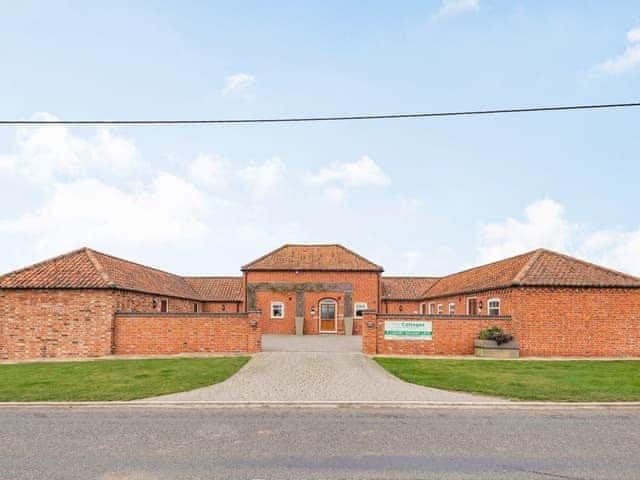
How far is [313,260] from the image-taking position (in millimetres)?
35656

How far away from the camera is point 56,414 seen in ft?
29.9

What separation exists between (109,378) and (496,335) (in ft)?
46.9

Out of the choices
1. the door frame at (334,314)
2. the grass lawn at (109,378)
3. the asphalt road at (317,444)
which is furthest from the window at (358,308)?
the asphalt road at (317,444)

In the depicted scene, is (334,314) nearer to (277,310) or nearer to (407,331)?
(277,310)

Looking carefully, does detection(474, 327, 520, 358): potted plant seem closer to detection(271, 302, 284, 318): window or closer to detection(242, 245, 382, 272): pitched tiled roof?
detection(242, 245, 382, 272): pitched tiled roof

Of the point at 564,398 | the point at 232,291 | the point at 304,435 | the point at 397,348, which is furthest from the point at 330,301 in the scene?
the point at 304,435

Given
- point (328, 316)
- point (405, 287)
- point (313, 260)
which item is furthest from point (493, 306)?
point (405, 287)

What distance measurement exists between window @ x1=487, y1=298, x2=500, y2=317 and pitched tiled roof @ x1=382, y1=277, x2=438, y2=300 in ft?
49.6

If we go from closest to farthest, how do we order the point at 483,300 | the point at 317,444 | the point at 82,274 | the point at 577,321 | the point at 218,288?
the point at 317,444 → the point at 577,321 → the point at 82,274 → the point at 483,300 → the point at 218,288

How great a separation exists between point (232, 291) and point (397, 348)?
75.9 ft

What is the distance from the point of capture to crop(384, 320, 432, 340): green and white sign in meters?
19.0

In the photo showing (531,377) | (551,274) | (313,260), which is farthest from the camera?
(313,260)

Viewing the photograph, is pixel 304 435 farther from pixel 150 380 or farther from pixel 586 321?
pixel 586 321

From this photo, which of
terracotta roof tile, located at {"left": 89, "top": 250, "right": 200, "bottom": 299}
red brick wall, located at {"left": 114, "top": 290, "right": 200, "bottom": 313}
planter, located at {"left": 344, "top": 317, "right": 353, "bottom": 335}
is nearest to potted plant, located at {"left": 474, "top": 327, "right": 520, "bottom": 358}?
planter, located at {"left": 344, "top": 317, "right": 353, "bottom": 335}
